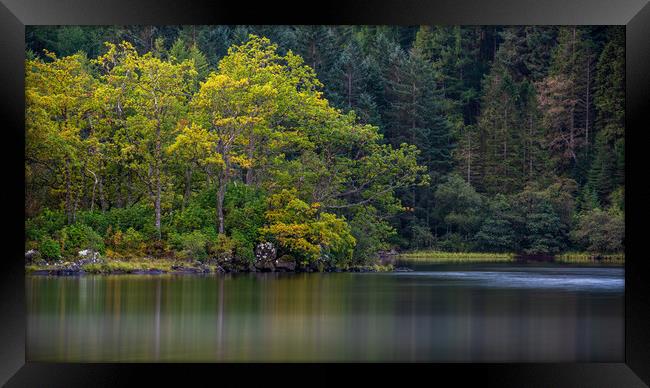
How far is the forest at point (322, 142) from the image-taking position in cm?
1916

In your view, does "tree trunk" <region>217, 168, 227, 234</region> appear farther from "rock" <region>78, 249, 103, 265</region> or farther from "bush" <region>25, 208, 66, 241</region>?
"bush" <region>25, 208, 66, 241</region>

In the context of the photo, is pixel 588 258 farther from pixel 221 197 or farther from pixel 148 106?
pixel 148 106

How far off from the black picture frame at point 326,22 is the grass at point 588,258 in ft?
63.2

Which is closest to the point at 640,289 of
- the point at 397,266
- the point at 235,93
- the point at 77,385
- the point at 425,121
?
the point at 77,385

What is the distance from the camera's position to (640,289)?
282 inches

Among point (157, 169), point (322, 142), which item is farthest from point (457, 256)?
point (157, 169)

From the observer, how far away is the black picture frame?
22.6 ft

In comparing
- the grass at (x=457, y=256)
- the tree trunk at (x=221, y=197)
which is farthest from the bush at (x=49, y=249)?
the grass at (x=457, y=256)

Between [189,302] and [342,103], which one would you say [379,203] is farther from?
[189,302]

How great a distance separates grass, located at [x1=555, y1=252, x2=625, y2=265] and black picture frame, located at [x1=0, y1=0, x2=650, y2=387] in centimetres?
1927

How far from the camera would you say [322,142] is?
22.1m

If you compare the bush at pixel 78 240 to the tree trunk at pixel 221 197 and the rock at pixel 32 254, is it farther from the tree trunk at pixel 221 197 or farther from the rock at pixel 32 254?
the tree trunk at pixel 221 197

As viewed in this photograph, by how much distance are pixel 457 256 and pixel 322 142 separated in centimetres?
687

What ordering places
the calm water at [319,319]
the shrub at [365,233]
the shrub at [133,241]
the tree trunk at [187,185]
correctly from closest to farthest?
the calm water at [319,319]
the shrub at [133,241]
the tree trunk at [187,185]
the shrub at [365,233]
